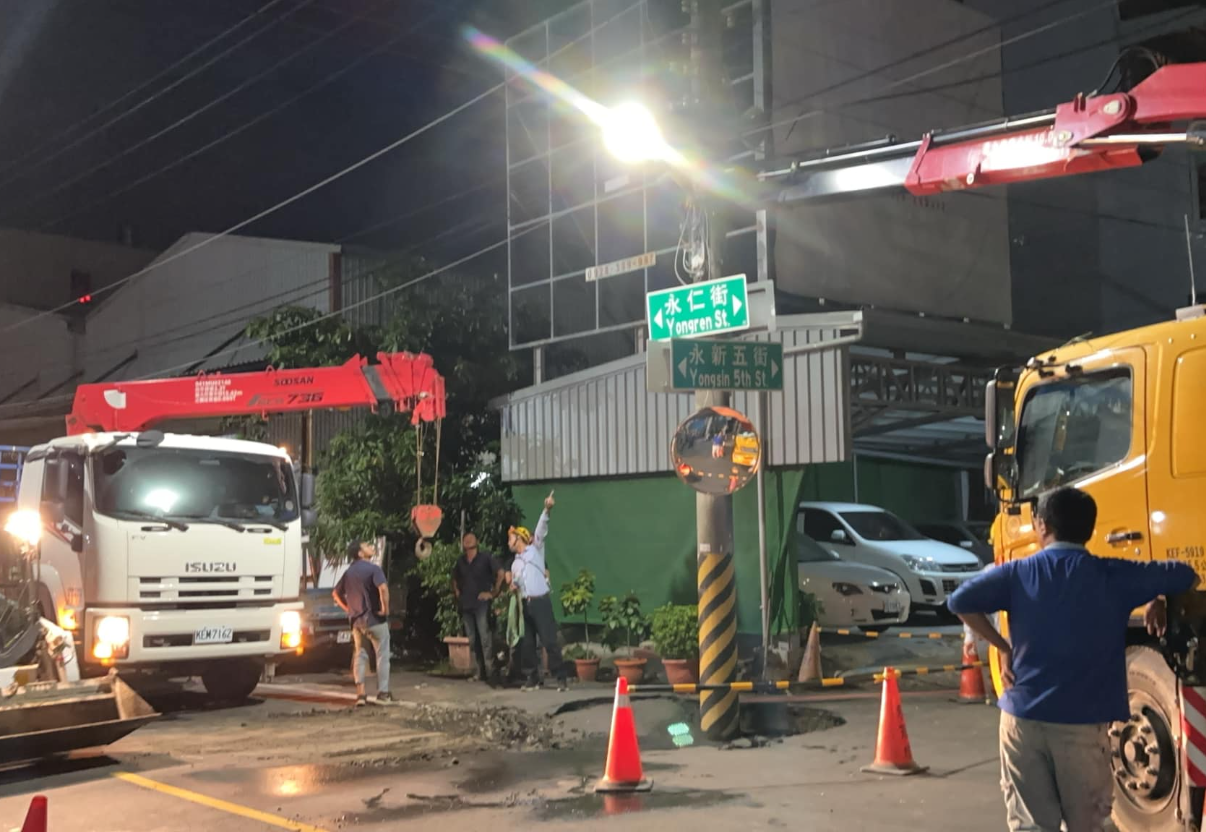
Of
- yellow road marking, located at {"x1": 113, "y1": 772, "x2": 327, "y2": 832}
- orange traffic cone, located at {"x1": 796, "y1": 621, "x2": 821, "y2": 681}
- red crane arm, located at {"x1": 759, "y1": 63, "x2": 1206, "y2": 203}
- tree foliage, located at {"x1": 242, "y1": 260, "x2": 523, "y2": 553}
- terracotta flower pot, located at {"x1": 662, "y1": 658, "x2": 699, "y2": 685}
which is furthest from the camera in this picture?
tree foliage, located at {"x1": 242, "y1": 260, "x2": 523, "y2": 553}

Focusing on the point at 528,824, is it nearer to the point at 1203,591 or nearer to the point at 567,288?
the point at 1203,591

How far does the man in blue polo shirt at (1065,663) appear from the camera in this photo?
4.32 m

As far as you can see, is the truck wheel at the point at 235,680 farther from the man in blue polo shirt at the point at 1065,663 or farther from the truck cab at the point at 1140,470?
the man in blue polo shirt at the point at 1065,663

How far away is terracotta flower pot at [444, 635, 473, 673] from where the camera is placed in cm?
1491

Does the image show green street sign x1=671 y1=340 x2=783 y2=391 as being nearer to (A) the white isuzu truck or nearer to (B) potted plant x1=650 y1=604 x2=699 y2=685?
(B) potted plant x1=650 y1=604 x2=699 y2=685

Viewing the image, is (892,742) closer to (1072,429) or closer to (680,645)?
(1072,429)

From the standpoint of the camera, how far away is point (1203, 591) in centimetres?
538

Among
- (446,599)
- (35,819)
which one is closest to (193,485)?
(446,599)

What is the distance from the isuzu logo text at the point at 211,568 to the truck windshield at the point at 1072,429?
8.16 meters

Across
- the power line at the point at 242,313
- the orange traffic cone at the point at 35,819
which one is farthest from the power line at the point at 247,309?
the orange traffic cone at the point at 35,819

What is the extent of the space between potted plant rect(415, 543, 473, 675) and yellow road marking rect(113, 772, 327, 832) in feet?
20.8

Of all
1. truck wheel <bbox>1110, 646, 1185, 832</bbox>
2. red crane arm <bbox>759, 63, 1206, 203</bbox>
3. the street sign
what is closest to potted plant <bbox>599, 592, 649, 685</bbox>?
the street sign

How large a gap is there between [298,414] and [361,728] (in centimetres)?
1303

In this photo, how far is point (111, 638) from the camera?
36.1 ft
